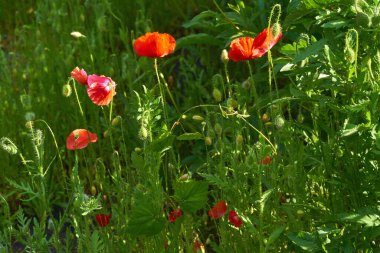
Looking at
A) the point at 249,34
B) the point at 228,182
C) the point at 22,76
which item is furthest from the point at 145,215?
the point at 22,76

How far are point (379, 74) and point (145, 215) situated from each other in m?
0.73

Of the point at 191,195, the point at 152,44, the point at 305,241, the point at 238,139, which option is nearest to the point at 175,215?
the point at 191,195

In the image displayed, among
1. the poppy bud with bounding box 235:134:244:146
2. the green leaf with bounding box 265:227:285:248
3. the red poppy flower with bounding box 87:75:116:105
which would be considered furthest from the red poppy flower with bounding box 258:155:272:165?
the red poppy flower with bounding box 87:75:116:105

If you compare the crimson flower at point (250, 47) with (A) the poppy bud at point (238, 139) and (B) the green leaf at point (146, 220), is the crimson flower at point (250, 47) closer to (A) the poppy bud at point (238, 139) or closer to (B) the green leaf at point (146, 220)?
(A) the poppy bud at point (238, 139)

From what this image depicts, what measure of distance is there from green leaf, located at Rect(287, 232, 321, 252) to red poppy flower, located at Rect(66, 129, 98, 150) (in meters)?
0.74

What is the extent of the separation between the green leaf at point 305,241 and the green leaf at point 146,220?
35 centimetres

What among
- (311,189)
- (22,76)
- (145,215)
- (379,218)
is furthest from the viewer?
(22,76)

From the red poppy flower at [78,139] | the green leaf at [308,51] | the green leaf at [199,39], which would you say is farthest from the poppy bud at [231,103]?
the green leaf at [199,39]

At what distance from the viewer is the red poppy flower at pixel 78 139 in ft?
8.73

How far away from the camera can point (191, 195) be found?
2.43m

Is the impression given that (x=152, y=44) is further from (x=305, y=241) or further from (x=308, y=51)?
(x=305, y=241)

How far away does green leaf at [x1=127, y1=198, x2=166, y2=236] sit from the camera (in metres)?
2.36

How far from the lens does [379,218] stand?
217 centimetres

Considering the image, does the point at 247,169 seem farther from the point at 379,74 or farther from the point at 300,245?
the point at 379,74
